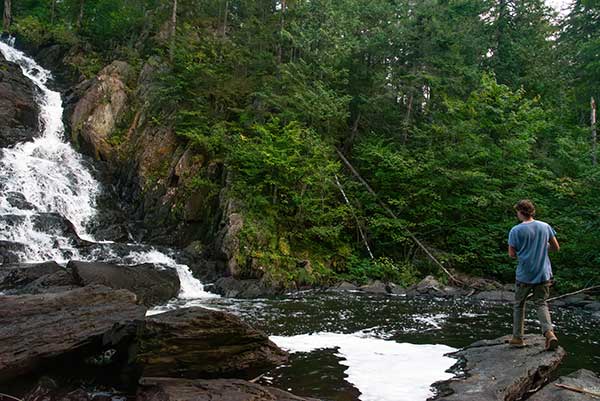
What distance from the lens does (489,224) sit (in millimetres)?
19594

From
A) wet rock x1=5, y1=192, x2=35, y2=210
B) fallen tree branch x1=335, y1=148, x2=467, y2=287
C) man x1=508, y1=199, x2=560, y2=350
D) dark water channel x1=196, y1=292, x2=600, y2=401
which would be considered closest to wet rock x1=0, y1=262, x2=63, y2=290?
dark water channel x1=196, y1=292, x2=600, y2=401

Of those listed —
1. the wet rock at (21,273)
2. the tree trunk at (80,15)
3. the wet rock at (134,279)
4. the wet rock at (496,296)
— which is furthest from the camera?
the tree trunk at (80,15)

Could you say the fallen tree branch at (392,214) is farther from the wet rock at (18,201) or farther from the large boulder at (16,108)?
the large boulder at (16,108)

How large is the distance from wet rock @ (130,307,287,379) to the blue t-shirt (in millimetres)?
3716

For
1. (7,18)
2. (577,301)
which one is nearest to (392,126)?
(577,301)

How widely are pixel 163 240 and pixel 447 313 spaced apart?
11.8 meters

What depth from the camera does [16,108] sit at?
2191 cm

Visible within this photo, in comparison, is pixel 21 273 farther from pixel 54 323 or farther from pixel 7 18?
pixel 7 18

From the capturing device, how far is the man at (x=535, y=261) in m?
6.46

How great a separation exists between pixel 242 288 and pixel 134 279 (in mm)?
3602

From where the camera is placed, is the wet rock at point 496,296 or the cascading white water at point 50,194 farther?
the wet rock at point 496,296

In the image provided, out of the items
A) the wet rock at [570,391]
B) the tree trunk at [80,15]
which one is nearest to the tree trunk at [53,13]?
the tree trunk at [80,15]

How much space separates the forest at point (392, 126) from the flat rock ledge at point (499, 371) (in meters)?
10.1

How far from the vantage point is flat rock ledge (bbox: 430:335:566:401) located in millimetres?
5063
